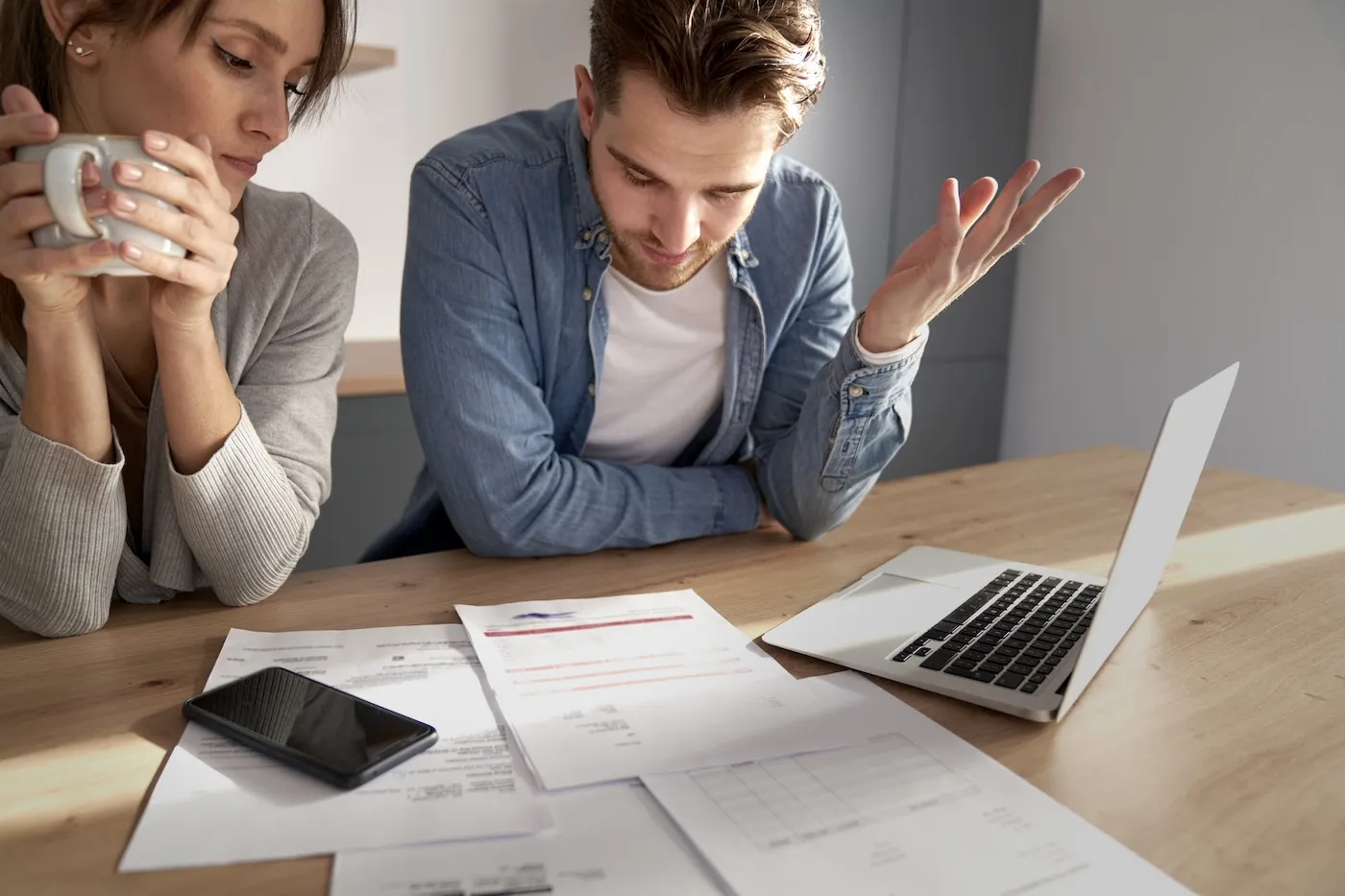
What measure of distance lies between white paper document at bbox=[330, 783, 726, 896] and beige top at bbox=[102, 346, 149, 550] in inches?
25.2

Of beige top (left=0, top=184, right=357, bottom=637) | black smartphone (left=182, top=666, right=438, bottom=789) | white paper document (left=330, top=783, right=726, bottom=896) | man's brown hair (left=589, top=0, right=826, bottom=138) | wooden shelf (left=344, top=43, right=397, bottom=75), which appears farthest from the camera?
wooden shelf (left=344, top=43, right=397, bottom=75)

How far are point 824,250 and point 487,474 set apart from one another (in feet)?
1.77

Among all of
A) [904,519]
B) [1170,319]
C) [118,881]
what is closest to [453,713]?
[118,881]

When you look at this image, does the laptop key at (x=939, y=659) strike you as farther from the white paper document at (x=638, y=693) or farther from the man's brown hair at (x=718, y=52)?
the man's brown hair at (x=718, y=52)

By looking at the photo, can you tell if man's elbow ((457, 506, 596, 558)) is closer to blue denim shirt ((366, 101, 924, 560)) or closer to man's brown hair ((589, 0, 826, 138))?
blue denim shirt ((366, 101, 924, 560))

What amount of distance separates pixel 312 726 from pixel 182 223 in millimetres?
391

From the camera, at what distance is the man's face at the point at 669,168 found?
3.50ft

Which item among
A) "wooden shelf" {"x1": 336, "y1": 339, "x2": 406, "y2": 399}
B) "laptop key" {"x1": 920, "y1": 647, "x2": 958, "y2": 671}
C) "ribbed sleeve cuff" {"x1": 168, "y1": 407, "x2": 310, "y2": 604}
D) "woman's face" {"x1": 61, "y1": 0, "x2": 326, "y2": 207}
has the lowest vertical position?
"wooden shelf" {"x1": 336, "y1": 339, "x2": 406, "y2": 399}

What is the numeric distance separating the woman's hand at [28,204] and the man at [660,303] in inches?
16.7

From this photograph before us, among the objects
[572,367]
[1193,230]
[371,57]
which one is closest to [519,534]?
[572,367]

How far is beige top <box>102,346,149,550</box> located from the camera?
1088mm

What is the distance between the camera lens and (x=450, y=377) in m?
1.17

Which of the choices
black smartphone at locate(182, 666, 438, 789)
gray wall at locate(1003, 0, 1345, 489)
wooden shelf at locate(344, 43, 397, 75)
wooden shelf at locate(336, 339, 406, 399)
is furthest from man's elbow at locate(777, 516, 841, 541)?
gray wall at locate(1003, 0, 1345, 489)

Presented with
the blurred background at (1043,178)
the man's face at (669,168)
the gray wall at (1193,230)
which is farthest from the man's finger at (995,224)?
the gray wall at (1193,230)
